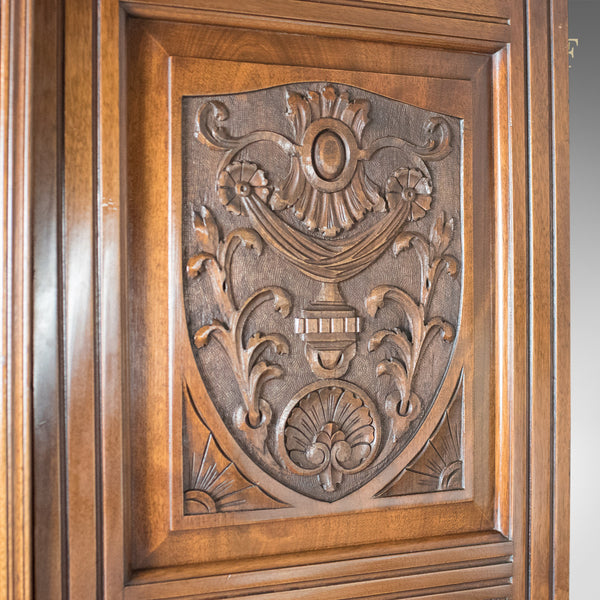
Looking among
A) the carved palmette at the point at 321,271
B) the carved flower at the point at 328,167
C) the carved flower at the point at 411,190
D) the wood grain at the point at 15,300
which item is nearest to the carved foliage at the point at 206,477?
the carved palmette at the point at 321,271

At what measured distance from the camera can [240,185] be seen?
2.73 ft

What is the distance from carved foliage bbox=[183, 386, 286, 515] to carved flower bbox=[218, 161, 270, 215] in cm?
25

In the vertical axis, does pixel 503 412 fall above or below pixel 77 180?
below

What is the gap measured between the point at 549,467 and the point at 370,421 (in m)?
0.29

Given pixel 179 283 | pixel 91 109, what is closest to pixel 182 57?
pixel 91 109

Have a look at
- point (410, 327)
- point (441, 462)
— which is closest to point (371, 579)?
point (441, 462)

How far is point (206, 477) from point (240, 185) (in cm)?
38

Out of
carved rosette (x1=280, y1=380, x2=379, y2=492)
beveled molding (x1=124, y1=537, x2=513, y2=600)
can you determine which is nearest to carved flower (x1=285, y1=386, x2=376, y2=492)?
carved rosette (x1=280, y1=380, x2=379, y2=492)

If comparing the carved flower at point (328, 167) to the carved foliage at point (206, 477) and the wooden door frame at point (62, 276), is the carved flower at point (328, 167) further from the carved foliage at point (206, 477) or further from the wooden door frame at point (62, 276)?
the carved foliage at point (206, 477)

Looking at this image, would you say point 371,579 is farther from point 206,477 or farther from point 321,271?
point 321,271

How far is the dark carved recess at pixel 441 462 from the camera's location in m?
0.91

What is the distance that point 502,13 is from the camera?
0.93m

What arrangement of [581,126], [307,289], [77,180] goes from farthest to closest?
[581,126] → [307,289] → [77,180]

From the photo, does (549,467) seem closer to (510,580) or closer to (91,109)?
(510,580)
